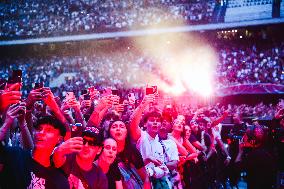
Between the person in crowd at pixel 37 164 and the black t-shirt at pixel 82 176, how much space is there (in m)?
0.25

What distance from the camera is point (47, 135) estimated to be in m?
2.93

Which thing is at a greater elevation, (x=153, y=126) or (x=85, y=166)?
(x=153, y=126)

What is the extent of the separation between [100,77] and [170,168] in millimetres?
18066

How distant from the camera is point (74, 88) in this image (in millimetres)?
23516

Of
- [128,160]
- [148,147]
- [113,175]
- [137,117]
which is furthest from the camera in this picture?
[148,147]

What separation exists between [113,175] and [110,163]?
0.11 metres

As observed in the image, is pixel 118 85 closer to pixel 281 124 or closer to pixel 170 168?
pixel 281 124

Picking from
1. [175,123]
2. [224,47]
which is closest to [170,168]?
[175,123]

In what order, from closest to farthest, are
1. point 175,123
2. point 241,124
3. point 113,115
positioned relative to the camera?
point 113,115
point 175,123
point 241,124

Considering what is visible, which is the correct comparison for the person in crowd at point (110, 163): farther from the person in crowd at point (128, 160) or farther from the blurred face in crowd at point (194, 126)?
the blurred face in crowd at point (194, 126)

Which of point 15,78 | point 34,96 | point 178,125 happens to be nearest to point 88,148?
point 34,96

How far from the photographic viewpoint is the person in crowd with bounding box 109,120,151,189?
411cm

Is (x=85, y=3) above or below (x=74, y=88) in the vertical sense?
above

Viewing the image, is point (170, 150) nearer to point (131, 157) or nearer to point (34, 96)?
point (131, 157)
